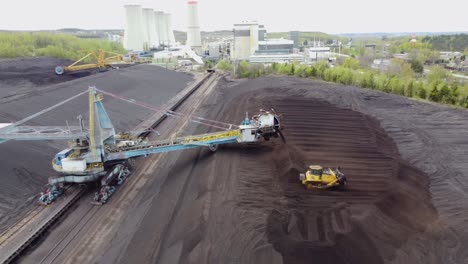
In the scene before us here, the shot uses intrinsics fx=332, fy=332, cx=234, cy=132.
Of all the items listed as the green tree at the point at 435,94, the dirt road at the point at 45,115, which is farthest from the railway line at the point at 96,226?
the green tree at the point at 435,94

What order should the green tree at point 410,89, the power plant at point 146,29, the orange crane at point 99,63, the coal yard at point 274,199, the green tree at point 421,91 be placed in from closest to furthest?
the coal yard at point 274,199, the green tree at point 421,91, the green tree at point 410,89, the orange crane at point 99,63, the power plant at point 146,29

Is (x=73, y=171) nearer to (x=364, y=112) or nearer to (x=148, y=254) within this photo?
(x=148, y=254)

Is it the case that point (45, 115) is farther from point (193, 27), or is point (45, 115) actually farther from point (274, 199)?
point (193, 27)

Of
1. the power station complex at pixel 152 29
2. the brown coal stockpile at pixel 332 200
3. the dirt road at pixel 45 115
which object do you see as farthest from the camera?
the power station complex at pixel 152 29

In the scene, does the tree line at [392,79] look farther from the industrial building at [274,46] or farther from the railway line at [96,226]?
the industrial building at [274,46]

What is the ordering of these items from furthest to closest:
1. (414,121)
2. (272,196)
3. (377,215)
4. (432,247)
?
(414,121)
(272,196)
(377,215)
(432,247)

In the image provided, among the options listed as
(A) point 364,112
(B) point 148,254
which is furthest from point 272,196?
(A) point 364,112

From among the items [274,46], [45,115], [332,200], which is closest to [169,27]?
[274,46]
